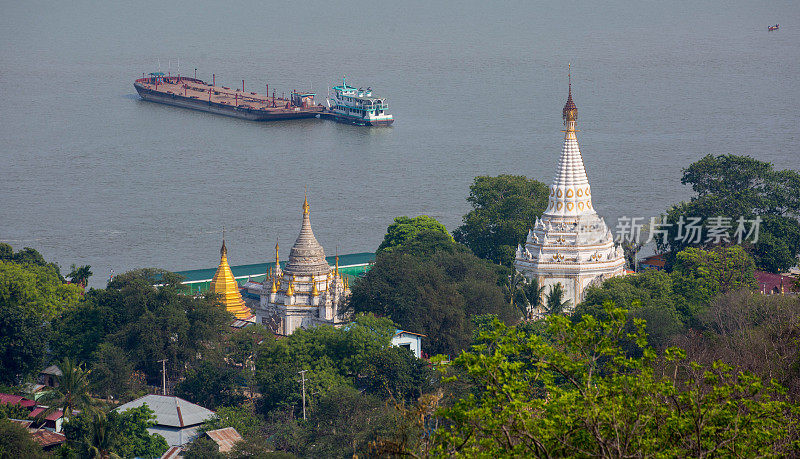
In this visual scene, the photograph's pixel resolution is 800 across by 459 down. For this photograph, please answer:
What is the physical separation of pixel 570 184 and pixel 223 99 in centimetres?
7319

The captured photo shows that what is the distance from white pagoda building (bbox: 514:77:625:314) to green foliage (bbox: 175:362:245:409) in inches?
606

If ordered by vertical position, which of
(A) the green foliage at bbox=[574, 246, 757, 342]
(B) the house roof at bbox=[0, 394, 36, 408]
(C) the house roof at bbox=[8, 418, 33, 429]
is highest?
(A) the green foliage at bbox=[574, 246, 757, 342]

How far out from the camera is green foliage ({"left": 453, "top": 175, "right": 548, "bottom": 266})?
5747 centimetres

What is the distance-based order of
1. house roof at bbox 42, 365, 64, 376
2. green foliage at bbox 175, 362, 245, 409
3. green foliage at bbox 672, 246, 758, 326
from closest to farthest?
green foliage at bbox 175, 362, 245, 409 < house roof at bbox 42, 365, 64, 376 < green foliage at bbox 672, 246, 758, 326

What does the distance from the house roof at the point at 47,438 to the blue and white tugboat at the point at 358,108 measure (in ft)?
245

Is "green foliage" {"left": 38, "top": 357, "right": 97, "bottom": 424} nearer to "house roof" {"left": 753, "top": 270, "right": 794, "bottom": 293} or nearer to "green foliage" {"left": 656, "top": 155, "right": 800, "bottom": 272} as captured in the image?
A: "house roof" {"left": 753, "top": 270, "right": 794, "bottom": 293}

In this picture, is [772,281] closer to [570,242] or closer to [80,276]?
[570,242]

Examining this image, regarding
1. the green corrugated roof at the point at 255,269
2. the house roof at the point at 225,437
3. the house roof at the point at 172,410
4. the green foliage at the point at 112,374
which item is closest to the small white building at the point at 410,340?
the house roof at the point at 172,410

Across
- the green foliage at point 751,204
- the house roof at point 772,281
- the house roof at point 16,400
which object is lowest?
the house roof at point 16,400

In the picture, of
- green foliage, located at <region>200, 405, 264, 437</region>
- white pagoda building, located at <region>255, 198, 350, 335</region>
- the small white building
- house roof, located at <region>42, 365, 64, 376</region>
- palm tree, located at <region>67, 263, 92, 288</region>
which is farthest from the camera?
palm tree, located at <region>67, 263, 92, 288</region>

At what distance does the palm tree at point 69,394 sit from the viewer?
129 feet

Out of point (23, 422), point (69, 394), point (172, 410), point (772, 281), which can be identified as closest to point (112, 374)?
point (69, 394)

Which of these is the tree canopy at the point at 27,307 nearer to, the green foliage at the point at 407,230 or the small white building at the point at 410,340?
the small white building at the point at 410,340

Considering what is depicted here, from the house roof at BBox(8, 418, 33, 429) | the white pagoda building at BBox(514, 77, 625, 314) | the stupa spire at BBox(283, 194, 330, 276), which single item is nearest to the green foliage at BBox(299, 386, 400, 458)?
the house roof at BBox(8, 418, 33, 429)
